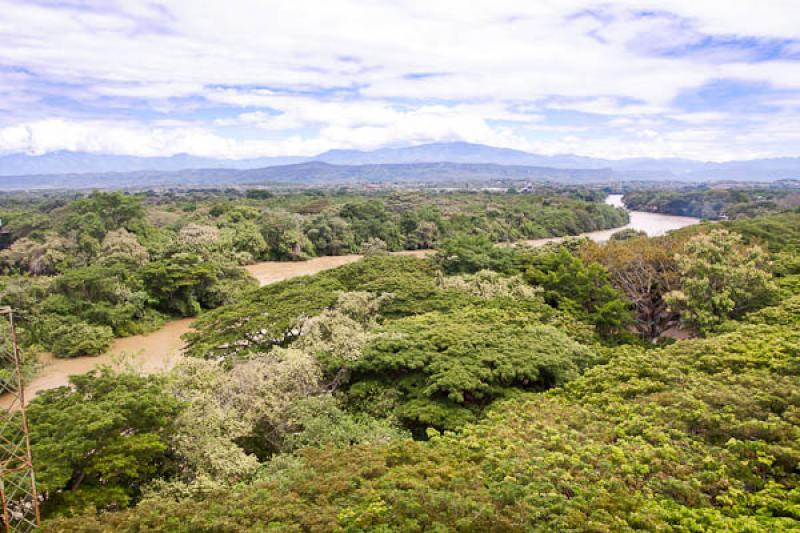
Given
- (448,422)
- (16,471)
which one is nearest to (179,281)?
(448,422)

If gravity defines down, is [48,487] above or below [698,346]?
below

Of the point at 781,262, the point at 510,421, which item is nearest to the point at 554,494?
the point at 510,421

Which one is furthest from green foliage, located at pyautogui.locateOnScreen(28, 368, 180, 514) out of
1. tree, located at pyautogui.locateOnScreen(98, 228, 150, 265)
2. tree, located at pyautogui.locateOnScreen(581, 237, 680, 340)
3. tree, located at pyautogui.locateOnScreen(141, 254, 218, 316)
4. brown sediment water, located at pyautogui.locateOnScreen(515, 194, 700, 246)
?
brown sediment water, located at pyautogui.locateOnScreen(515, 194, 700, 246)

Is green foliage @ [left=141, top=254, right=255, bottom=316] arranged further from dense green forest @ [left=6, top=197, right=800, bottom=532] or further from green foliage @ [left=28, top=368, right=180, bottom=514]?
green foliage @ [left=28, top=368, right=180, bottom=514]

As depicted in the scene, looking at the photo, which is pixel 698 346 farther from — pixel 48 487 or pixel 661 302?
pixel 48 487

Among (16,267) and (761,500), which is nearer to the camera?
(761,500)

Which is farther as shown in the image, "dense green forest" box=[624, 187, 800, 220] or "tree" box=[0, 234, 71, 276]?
"dense green forest" box=[624, 187, 800, 220]

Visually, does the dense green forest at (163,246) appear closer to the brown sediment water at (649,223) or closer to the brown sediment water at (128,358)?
the brown sediment water at (128,358)

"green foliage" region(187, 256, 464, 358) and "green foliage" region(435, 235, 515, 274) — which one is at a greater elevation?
"green foliage" region(435, 235, 515, 274)
